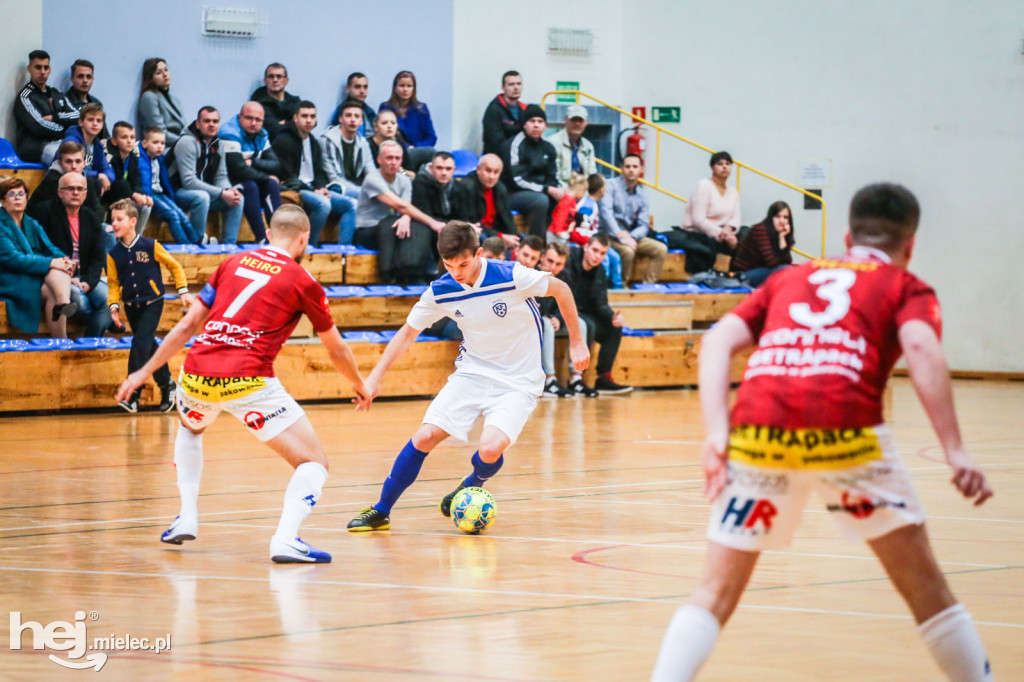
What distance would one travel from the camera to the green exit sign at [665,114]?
2130 cm

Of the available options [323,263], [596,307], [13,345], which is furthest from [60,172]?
[596,307]

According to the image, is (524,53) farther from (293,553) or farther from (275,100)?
(293,553)

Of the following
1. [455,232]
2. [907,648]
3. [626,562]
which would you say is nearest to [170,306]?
[455,232]

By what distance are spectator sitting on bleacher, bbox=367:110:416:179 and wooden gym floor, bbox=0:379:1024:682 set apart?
23.9ft

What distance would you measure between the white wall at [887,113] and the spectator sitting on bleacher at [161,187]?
9049mm

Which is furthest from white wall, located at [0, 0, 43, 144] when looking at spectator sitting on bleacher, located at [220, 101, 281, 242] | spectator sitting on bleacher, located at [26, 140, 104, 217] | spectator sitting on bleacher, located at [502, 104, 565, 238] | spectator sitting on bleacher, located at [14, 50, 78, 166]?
spectator sitting on bleacher, located at [502, 104, 565, 238]

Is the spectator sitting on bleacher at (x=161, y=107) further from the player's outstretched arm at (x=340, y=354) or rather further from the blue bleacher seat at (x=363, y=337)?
the player's outstretched arm at (x=340, y=354)

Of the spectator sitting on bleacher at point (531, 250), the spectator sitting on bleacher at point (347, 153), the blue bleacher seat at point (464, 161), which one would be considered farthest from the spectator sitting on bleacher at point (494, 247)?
the blue bleacher seat at point (464, 161)

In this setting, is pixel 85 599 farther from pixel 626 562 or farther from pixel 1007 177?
pixel 1007 177

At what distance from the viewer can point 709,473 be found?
3.33 m

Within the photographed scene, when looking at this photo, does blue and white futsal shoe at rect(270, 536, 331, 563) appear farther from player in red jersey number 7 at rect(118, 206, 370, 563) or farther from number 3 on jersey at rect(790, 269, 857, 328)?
number 3 on jersey at rect(790, 269, 857, 328)

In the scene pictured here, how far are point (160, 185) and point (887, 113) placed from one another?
10417mm

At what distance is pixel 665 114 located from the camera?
2136 centimetres

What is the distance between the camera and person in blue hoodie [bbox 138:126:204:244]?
14484 millimetres
